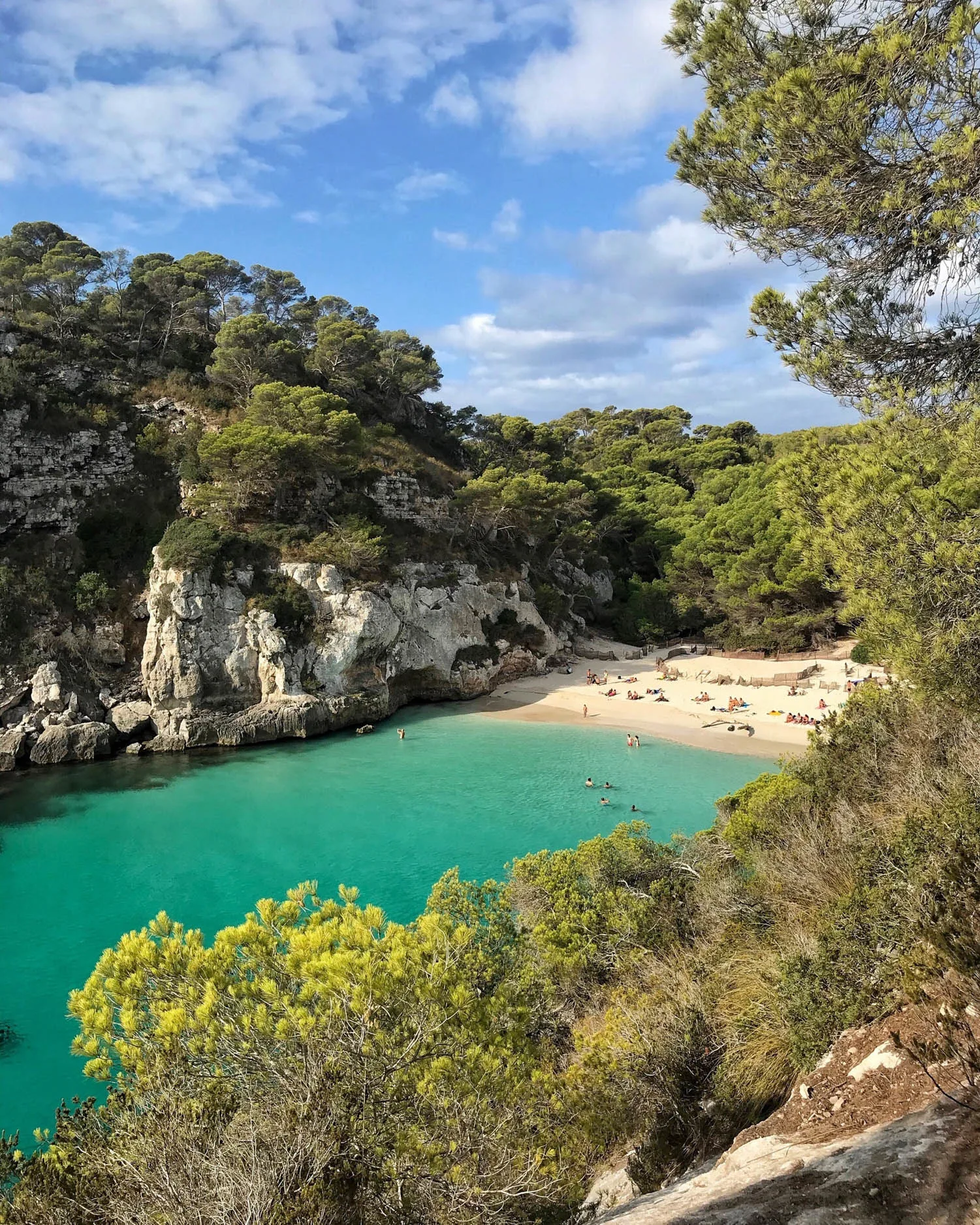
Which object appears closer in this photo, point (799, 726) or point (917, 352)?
point (917, 352)

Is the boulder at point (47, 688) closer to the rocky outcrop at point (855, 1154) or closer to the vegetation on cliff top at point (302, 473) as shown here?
the vegetation on cliff top at point (302, 473)

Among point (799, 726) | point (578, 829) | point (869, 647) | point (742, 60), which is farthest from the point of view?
point (799, 726)

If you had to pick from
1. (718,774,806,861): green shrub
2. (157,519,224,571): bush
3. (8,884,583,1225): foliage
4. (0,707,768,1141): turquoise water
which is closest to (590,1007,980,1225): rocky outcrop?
(8,884,583,1225): foliage

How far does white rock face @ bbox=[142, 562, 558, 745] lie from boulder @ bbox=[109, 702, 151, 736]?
422 millimetres

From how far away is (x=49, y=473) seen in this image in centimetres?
Answer: 2820

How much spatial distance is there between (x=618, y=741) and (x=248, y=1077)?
2098cm

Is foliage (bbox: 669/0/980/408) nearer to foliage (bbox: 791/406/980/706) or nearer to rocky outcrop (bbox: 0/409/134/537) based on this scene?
foliage (bbox: 791/406/980/706)

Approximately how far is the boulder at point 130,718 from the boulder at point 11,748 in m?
2.80

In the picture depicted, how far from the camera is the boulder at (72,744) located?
2273 centimetres

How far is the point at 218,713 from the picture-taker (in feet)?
82.0

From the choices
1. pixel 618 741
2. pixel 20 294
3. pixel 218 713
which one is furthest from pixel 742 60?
pixel 20 294

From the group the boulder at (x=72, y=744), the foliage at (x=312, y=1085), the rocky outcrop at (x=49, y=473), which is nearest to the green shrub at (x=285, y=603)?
the boulder at (x=72, y=744)

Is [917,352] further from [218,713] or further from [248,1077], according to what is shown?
[218,713]

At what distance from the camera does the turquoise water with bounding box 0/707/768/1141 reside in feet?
39.5
